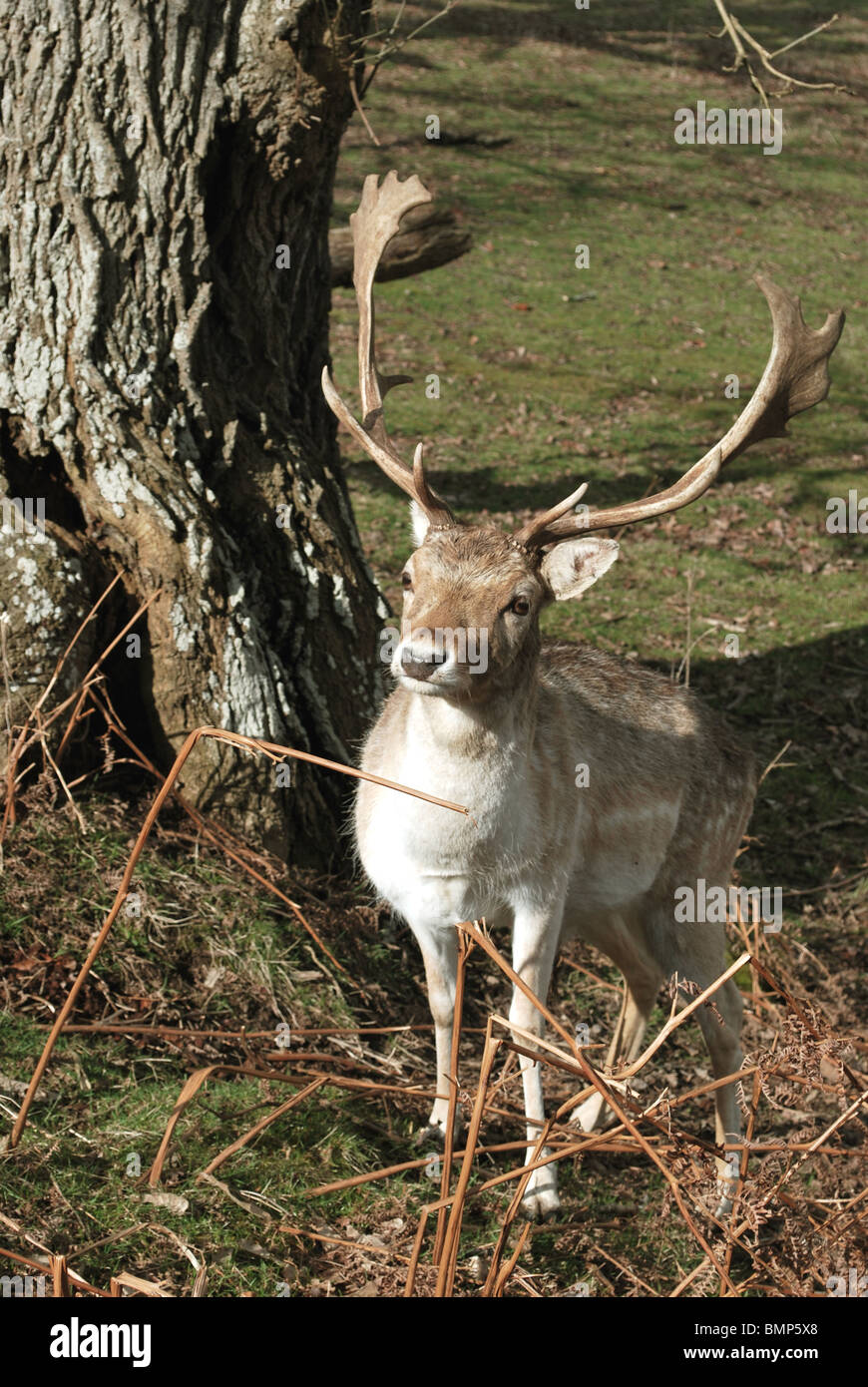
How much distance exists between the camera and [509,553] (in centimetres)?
426

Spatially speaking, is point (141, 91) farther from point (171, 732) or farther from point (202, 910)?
point (202, 910)

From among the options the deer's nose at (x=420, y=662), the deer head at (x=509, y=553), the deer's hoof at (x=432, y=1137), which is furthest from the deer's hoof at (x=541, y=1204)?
the deer's nose at (x=420, y=662)

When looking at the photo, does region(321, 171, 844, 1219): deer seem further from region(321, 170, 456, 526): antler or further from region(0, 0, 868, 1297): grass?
region(0, 0, 868, 1297): grass

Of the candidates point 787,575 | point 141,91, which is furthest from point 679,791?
point 787,575

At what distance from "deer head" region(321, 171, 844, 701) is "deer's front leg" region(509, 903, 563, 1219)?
34.7 inches

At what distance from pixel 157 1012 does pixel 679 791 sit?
2.21 m

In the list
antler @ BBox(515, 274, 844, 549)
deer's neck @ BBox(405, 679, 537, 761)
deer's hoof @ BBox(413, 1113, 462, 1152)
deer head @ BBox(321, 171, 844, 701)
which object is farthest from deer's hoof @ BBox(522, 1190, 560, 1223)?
antler @ BBox(515, 274, 844, 549)

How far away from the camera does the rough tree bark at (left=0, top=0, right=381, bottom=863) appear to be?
500 centimetres

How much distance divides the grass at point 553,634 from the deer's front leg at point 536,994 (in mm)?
127

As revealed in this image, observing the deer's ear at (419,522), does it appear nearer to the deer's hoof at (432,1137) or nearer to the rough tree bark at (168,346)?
the rough tree bark at (168,346)

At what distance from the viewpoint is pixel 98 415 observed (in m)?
5.09

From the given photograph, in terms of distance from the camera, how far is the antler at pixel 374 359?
14.7 feet

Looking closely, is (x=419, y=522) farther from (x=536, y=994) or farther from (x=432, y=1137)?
(x=432, y=1137)

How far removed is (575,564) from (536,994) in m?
1.52
